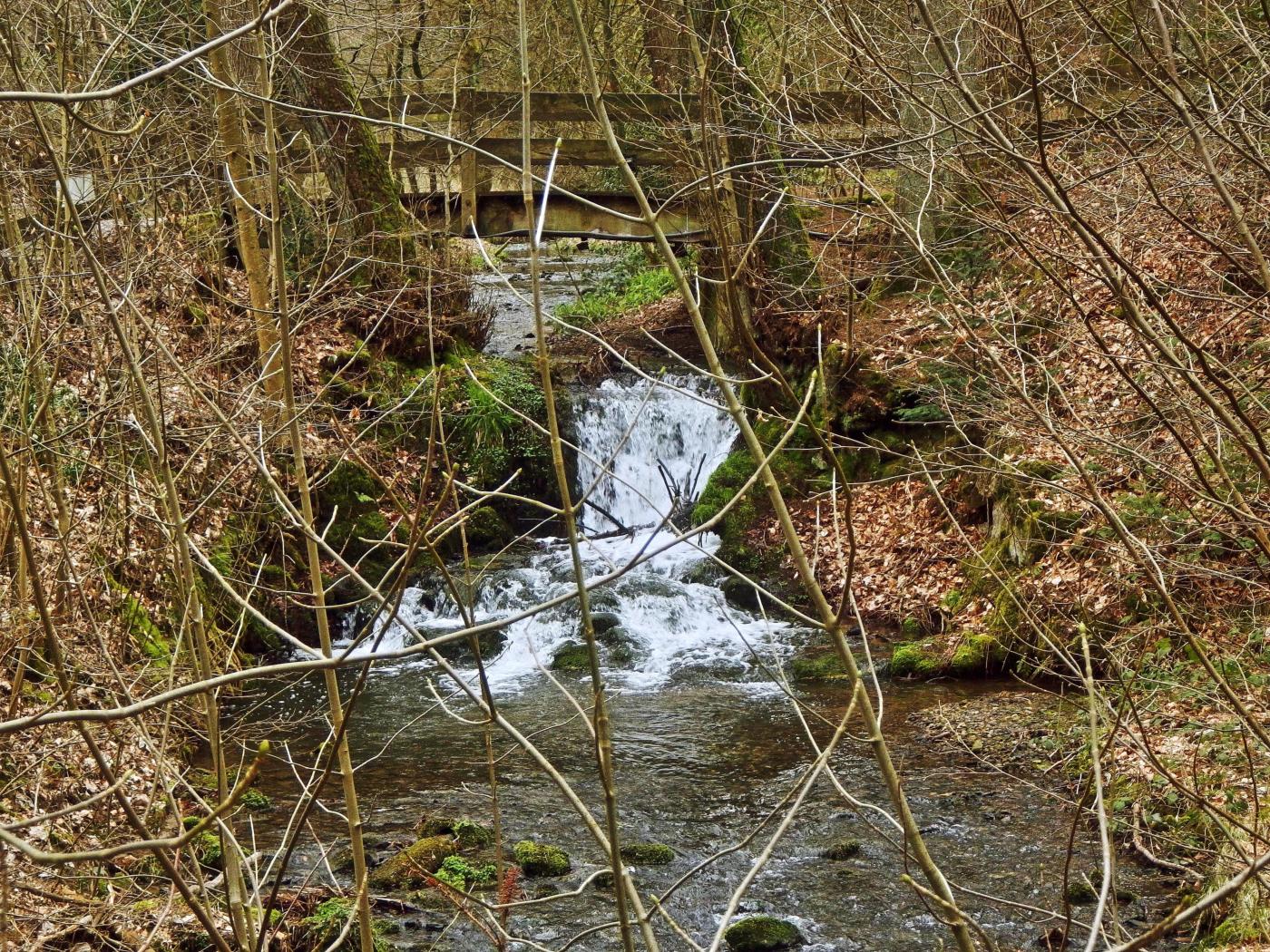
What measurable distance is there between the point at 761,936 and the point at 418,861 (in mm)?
1893

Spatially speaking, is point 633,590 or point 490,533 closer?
point 633,590

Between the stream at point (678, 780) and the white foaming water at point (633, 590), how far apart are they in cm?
3

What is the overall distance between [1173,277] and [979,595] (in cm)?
304

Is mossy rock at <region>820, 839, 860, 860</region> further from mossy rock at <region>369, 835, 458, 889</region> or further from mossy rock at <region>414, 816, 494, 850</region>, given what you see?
mossy rock at <region>369, 835, 458, 889</region>

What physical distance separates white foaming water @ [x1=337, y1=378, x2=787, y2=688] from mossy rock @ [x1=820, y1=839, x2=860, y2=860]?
8.01ft

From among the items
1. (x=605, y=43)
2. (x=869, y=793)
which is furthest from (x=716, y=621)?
(x=605, y=43)

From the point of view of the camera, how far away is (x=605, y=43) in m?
12.9

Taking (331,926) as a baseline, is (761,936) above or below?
below

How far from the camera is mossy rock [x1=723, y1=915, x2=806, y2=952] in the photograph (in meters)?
5.24

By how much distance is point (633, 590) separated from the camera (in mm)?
11164

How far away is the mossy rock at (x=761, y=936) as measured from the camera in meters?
5.24

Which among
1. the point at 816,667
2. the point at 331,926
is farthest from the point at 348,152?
the point at 331,926

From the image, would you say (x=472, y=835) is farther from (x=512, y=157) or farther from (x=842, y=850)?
(x=512, y=157)

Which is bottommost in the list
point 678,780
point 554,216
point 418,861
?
point 678,780
